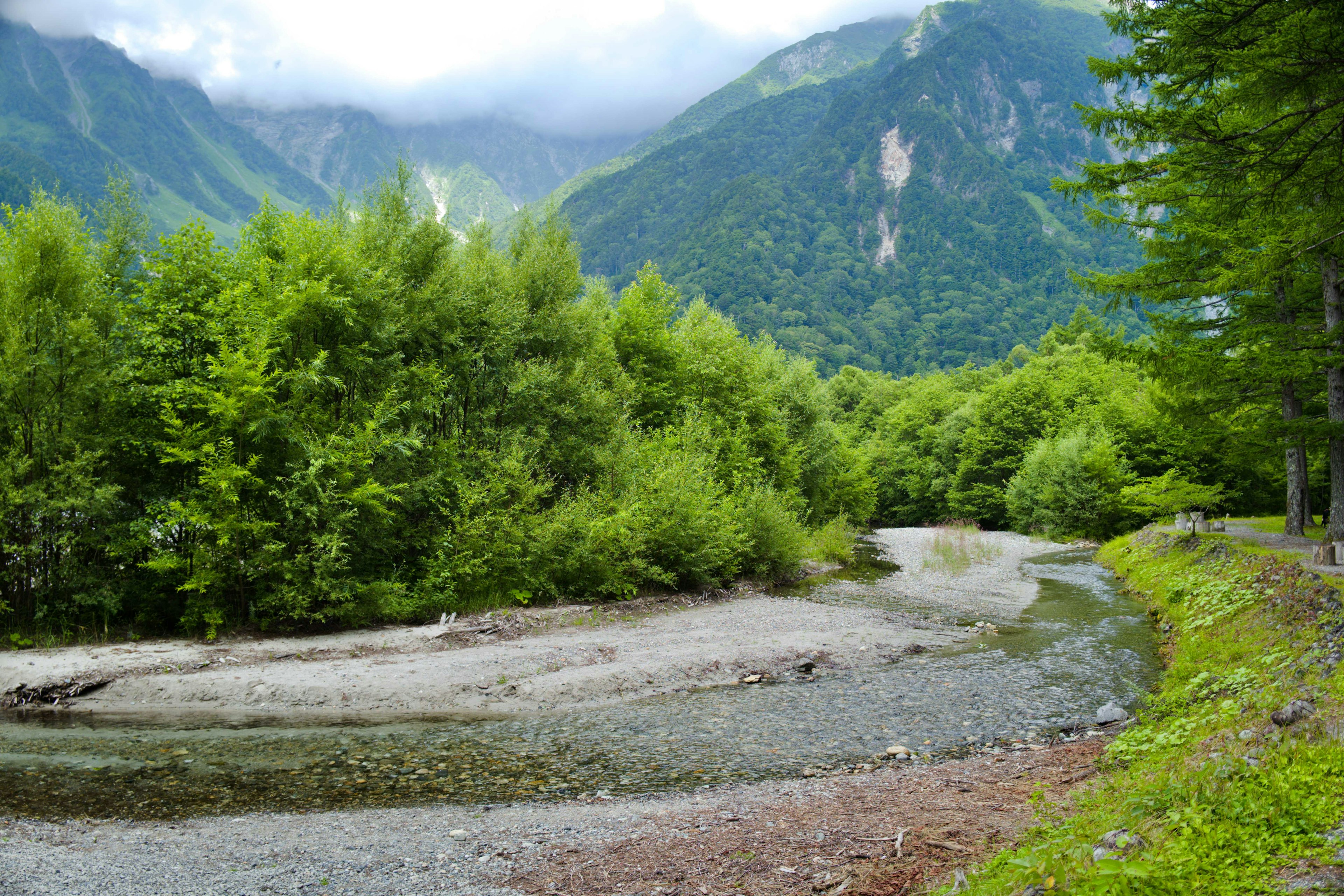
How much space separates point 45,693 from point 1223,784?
59.6 feet

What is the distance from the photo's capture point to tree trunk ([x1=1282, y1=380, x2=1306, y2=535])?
2148 centimetres

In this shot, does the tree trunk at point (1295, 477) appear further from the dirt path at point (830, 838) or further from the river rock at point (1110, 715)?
the dirt path at point (830, 838)

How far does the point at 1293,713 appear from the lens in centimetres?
720

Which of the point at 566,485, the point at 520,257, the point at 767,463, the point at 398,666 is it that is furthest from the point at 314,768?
the point at 767,463

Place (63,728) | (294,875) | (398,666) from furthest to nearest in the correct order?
(398,666), (63,728), (294,875)

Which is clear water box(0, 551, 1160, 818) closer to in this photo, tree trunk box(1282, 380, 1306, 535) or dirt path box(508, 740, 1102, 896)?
dirt path box(508, 740, 1102, 896)

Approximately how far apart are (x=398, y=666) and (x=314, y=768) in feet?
16.6

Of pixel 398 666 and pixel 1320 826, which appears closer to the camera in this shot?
pixel 1320 826

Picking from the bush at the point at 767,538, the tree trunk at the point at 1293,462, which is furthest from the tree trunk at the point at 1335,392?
the bush at the point at 767,538

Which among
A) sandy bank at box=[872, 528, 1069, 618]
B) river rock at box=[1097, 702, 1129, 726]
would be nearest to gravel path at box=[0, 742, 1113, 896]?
river rock at box=[1097, 702, 1129, 726]

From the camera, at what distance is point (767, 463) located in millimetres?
40688

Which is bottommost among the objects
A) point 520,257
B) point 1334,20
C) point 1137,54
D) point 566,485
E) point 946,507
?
point 946,507

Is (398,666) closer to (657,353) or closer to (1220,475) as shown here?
(657,353)

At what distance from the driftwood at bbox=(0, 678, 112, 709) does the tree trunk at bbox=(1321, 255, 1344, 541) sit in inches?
1126
